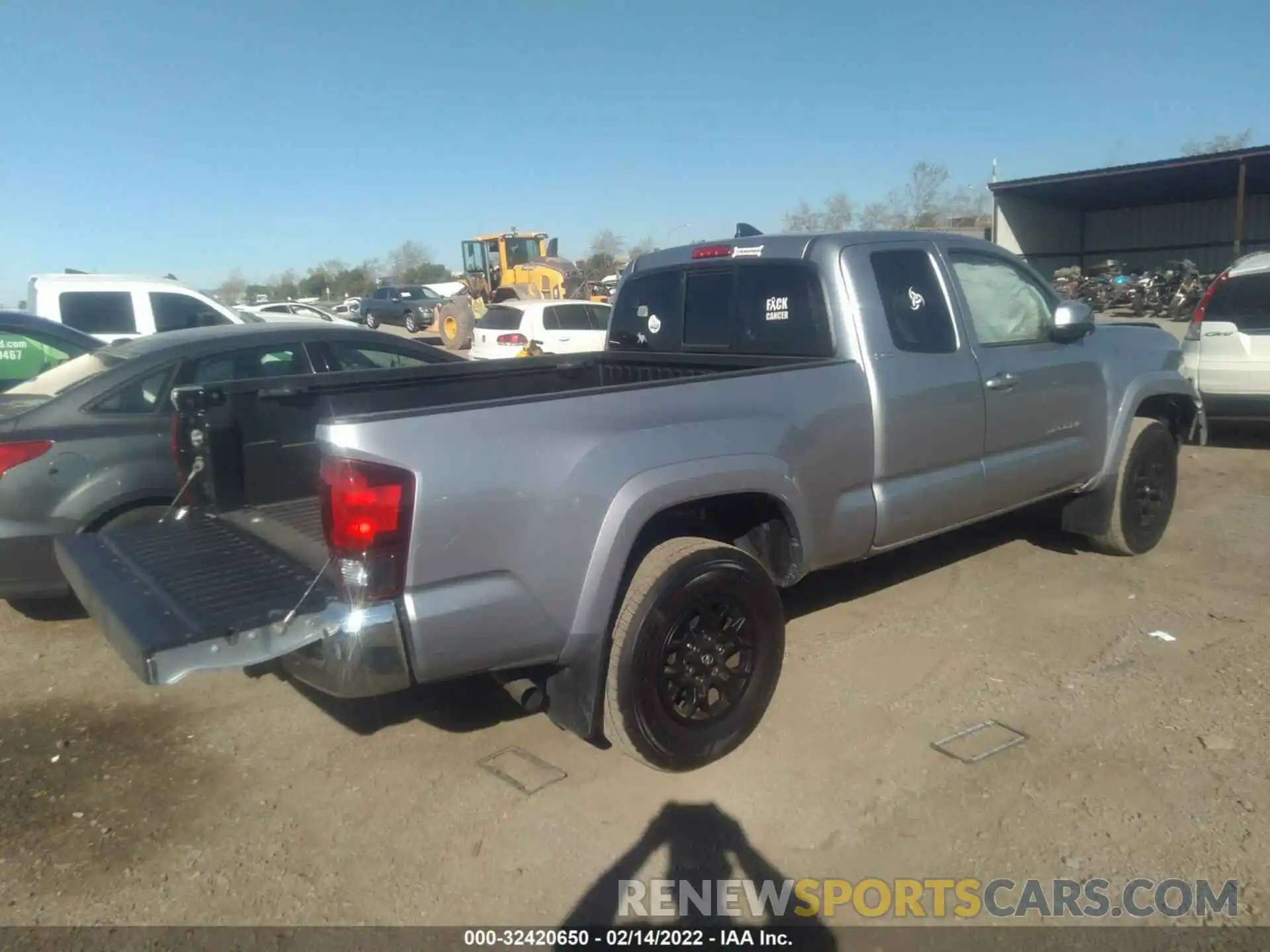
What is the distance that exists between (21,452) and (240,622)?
263 cm

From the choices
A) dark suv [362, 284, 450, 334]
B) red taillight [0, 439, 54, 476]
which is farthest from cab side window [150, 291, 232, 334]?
dark suv [362, 284, 450, 334]

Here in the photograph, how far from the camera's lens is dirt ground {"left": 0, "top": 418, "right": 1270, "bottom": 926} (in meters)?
3.07

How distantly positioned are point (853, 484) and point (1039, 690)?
1219mm

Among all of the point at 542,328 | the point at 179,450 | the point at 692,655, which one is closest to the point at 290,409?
the point at 179,450

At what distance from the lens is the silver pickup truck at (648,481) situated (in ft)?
9.54

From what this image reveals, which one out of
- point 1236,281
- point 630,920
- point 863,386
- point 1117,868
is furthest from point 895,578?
point 1236,281

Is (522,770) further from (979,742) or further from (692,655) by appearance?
(979,742)

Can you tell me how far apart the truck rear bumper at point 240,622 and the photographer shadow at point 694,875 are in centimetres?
91

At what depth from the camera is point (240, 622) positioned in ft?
9.39

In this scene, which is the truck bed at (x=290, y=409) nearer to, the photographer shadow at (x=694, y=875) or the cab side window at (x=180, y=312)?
the photographer shadow at (x=694, y=875)

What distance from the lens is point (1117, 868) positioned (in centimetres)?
301

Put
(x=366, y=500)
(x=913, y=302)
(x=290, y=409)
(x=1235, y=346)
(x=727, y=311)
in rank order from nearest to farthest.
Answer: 1. (x=366, y=500)
2. (x=290, y=409)
3. (x=913, y=302)
4. (x=727, y=311)
5. (x=1235, y=346)

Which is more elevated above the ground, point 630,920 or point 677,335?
point 677,335

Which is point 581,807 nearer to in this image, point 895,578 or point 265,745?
point 265,745
